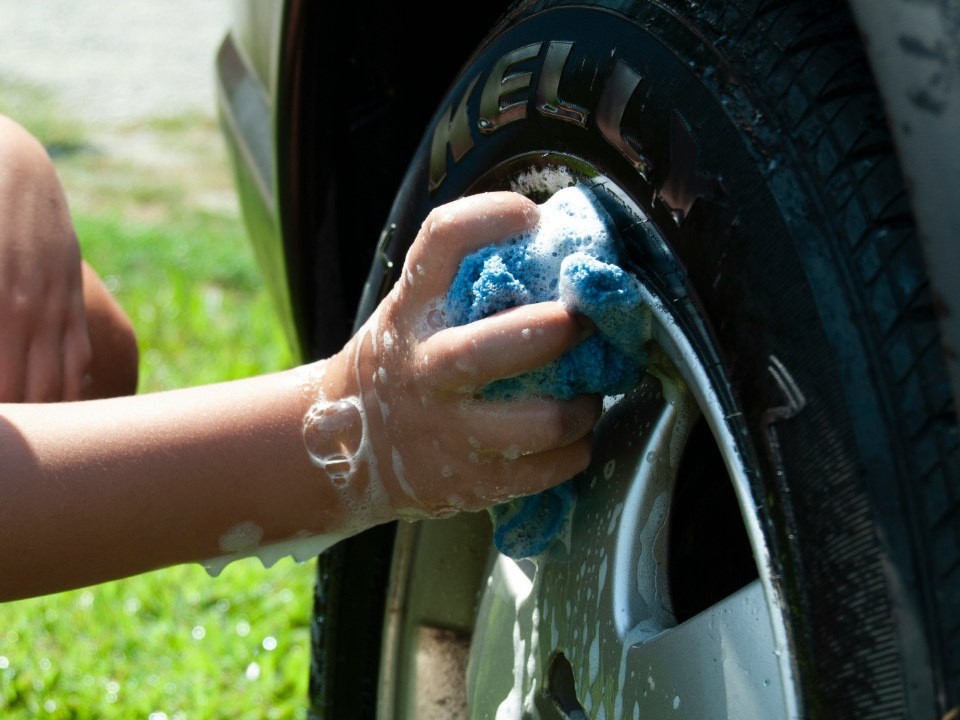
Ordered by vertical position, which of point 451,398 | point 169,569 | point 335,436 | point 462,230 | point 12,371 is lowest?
point 169,569

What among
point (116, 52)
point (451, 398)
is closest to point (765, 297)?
point (451, 398)

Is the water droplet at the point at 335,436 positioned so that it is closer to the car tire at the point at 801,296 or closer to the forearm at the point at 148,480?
the forearm at the point at 148,480

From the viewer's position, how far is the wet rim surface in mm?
907

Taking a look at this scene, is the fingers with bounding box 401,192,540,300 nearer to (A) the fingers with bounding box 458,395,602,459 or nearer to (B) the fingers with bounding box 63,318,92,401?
(A) the fingers with bounding box 458,395,602,459

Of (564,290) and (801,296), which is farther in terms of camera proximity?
(564,290)

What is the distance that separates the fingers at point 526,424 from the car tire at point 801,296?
133 millimetres

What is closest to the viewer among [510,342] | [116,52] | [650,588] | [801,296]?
[801,296]

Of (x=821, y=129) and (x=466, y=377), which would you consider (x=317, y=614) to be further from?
(x=821, y=129)

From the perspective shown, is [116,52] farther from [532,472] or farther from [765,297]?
[765,297]

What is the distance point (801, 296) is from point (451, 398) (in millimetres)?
347

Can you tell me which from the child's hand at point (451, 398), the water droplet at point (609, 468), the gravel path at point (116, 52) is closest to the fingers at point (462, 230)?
the child's hand at point (451, 398)

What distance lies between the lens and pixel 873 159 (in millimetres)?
797

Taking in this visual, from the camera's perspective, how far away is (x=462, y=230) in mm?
1046

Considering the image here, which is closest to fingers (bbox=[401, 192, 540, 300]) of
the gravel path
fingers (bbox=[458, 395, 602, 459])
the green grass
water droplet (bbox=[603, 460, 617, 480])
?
fingers (bbox=[458, 395, 602, 459])
